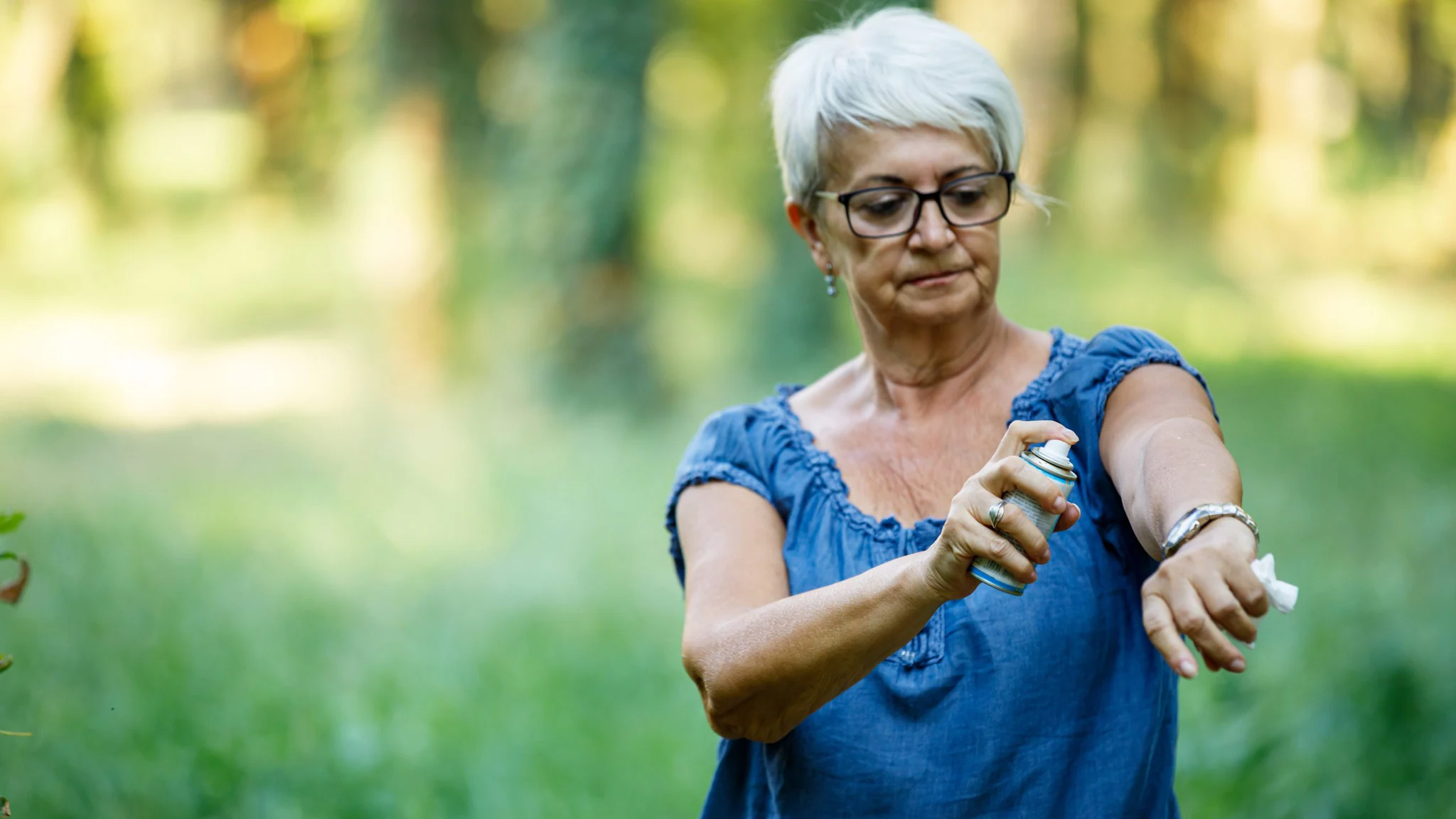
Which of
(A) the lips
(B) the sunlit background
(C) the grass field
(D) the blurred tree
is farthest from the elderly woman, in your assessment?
(D) the blurred tree

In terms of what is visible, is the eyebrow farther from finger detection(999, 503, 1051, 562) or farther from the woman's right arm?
finger detection(999, 503, 1051, 562)

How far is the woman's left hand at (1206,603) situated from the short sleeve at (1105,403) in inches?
20.3

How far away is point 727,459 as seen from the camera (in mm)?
2531

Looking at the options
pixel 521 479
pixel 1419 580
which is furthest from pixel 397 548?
pixel 1419 580

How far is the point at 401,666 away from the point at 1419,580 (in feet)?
15.0

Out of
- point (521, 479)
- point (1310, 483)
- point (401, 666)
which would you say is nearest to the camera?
point (401, 666)

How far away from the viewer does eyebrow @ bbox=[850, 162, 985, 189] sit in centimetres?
231

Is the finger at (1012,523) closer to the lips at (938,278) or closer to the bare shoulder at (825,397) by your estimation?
the lips at (938,278)

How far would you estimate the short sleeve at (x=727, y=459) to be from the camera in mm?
2484

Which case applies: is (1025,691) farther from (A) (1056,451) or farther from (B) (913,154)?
(B) (913,154)

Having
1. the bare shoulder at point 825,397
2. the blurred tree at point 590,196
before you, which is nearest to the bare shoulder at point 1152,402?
the bare shoulder at point 825,397

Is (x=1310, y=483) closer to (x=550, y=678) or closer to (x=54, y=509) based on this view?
(x=550, y=678)

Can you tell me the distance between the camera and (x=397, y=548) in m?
7.28

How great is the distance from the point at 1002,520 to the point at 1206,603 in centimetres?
28
